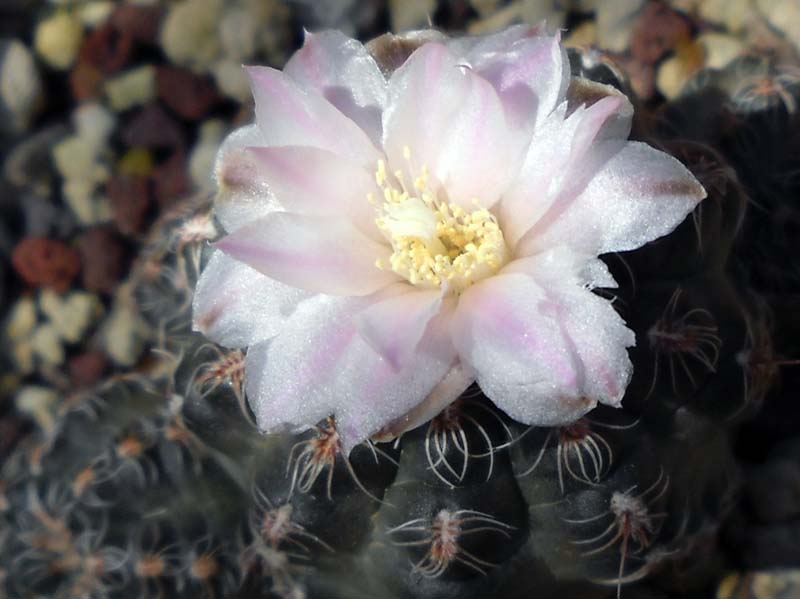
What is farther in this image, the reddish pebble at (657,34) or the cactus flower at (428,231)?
the reddish pebble at (657,34)

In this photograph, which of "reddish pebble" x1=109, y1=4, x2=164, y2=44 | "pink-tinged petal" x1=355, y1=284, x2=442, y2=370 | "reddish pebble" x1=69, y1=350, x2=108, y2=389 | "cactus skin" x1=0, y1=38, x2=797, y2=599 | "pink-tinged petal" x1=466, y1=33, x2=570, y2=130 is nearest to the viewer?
"pink-tinged petal" x1=355, y1=284, x2=442, y2=370

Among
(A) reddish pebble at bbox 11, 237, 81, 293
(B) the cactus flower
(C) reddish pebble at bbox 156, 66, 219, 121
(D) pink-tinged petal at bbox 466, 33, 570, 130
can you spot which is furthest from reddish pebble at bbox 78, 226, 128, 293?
(D) pink-tinged petal at bbox 466, 33, 570, 130

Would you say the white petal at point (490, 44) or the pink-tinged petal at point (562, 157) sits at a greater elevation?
the white petal at point (490, 44)

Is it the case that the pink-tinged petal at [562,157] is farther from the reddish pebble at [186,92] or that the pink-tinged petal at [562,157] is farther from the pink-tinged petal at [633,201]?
the reddish pebble at [186,92]

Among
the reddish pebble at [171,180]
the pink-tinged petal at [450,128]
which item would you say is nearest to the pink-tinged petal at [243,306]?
the pink-tinged petal at [450,128]

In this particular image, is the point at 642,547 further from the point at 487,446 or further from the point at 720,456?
the point at 487,446

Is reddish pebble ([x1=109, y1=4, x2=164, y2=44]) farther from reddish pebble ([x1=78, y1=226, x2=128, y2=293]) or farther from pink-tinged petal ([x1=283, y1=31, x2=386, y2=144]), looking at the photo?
pink-tinged petal ([x1=283, y1=31, x2=386, y2=144])

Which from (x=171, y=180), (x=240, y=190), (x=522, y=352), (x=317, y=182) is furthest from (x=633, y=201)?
(x=171, y=180)
